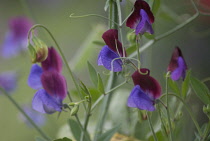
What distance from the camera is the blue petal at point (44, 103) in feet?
2.03

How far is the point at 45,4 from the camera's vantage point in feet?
9.25

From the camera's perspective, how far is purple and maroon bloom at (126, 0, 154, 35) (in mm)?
555

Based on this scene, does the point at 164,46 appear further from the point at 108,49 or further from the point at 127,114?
the point at 108,49

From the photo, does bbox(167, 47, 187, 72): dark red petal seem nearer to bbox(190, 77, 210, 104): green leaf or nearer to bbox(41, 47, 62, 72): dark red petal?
bbox(190, 77, 210, 104): green leaf

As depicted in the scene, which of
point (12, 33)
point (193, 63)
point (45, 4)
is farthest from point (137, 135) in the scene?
point (45, 4)

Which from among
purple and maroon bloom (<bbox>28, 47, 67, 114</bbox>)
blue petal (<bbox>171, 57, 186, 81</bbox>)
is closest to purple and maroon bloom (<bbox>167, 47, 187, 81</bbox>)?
blue petal (<bbox>171, 57, 186, 81</bbox>)

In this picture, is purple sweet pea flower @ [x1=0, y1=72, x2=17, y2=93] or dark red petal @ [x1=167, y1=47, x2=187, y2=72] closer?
dark red petal @ [x1=167, y1=47, x2=187, y2=72]

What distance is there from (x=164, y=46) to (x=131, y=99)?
513 mm

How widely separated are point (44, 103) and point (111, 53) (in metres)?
0.12

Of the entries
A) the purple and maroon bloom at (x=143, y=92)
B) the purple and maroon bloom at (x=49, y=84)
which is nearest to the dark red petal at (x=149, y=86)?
the purple and maroon bloom at (x=143, y=92)

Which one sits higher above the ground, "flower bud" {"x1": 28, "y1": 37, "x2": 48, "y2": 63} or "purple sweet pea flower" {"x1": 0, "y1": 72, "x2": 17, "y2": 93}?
"flower bud" {"x1": 28, "y1": 37, "x2": 48, "y2": 63}

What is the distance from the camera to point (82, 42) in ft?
6.97

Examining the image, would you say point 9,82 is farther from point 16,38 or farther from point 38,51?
point 38,51

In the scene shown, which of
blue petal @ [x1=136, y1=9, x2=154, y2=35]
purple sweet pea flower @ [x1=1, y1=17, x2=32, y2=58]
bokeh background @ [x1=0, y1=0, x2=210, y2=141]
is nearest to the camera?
blue petal @ [x1=136, y1=9, x2=154, y2=35]
